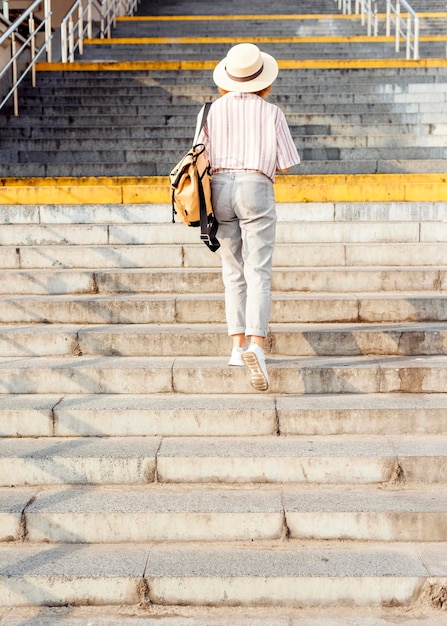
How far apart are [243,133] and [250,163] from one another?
0.52ft

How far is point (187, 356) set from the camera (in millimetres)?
4145

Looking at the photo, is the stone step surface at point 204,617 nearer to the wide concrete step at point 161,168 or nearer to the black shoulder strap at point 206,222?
the black shoulder strap at point 206,222

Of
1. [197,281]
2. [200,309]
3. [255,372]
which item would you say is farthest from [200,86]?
[255,372]

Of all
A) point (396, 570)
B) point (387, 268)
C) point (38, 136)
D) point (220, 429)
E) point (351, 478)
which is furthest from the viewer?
point (38, 136)

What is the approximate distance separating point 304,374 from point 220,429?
583 mm

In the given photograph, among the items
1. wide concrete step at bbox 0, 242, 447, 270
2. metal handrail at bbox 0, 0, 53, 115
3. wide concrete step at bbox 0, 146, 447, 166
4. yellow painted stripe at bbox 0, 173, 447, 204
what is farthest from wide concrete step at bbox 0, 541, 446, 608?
metal handrail at bbox 0, 0, 53, 115

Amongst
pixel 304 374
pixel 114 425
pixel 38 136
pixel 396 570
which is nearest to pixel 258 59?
pixel 304 374

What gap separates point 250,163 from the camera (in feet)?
11.3

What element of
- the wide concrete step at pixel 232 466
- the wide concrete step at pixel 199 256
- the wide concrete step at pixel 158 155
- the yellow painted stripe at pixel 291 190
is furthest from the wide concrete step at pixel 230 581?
the wide concrete step at pixel 158 155

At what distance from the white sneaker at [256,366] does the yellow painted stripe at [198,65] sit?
24.2ft

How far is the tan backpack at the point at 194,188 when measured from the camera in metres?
3.40

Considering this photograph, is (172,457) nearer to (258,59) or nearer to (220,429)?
(220,429)

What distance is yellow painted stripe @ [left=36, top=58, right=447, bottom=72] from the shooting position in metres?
9.87

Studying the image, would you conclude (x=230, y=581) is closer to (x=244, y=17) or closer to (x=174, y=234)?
(x=174, y=234)
